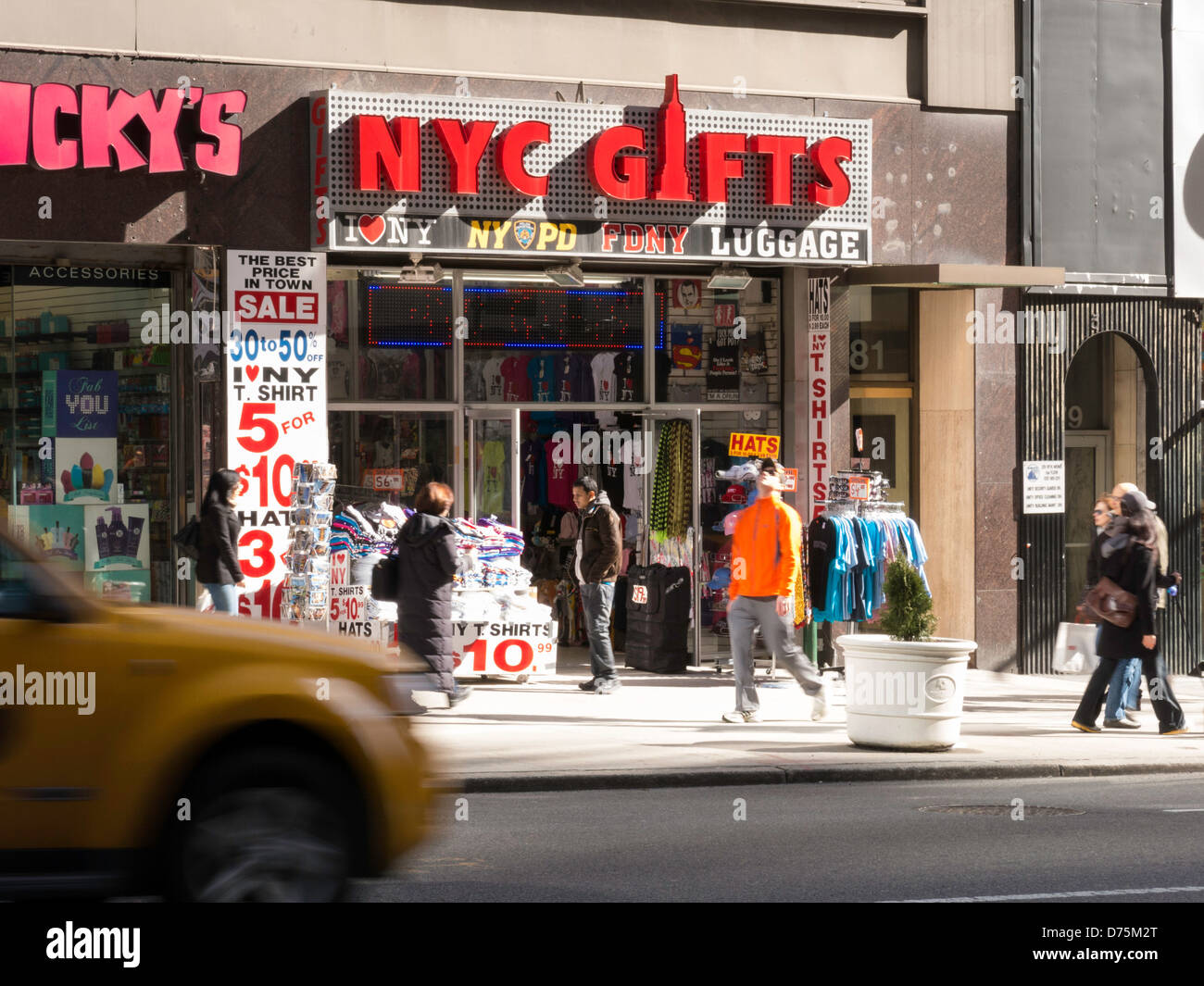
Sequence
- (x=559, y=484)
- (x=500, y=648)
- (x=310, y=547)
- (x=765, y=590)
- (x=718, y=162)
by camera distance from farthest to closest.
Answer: (x=559, y=484), (x=718, y=162), (x=500, y=648), (x=310, y=547), (x=765, y=590)

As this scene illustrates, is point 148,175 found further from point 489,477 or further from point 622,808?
point 622,808

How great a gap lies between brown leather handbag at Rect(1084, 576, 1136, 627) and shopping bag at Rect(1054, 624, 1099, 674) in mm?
1111

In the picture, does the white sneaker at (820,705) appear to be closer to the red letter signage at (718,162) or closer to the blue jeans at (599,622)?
the blue jeans at (599,622)

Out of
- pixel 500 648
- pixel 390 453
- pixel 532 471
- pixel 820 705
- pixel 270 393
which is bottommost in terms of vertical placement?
pixel 820 705

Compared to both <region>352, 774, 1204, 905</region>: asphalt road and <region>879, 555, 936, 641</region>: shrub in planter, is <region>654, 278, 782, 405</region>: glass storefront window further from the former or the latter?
<region>352, 774, 1204, 905</region>: asphalt road

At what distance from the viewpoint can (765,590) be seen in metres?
13.5

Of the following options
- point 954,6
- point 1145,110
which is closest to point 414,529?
point 954,6

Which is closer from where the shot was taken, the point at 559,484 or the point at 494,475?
the point at 494,475

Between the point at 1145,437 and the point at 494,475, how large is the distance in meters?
7.61

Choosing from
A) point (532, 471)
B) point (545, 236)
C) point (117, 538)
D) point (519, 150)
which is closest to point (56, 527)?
point (117, 538)

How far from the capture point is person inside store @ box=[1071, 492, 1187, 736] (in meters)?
13.4

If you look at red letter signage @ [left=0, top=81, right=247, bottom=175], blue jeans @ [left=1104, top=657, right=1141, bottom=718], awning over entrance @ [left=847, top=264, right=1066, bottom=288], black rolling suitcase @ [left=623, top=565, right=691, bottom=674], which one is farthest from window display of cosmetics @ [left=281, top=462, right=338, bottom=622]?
blue jeans @ [left=1104, top=657, right=1141, bottom=718]

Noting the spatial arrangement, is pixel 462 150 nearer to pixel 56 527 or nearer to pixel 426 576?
pixel 426 576

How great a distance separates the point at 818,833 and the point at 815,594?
6918 millimetres
